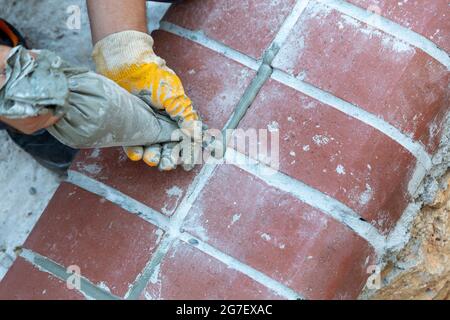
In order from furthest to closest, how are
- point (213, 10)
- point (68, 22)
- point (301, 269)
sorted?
1. point (68, 22)
2. point (213, 10)
3. point (301, 269)

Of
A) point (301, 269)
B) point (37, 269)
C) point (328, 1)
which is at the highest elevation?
point (328, 1)

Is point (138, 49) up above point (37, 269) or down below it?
above

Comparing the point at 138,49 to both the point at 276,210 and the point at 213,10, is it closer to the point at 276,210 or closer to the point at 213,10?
the point at 213,10

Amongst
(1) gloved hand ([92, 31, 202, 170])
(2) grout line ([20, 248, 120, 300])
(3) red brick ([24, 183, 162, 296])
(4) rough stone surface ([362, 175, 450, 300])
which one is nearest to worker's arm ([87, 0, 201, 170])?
(1) gloved hand ([92, 31, 202, 170])

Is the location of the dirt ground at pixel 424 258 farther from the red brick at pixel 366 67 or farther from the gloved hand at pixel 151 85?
the gloved hand at pixel 151 85

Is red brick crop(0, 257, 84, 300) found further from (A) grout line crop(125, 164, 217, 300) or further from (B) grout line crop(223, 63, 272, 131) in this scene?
(B) grout line crop(223, 63, 272, 131)

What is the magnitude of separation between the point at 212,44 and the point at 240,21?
6cm

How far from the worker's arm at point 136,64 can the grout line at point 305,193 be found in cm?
9

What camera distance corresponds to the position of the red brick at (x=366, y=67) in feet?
3.16

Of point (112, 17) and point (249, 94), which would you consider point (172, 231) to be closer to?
point (249, 94)

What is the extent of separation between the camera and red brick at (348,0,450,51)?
38.9 inches

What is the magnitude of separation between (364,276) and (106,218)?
427mm

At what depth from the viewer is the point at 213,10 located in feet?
3.42
